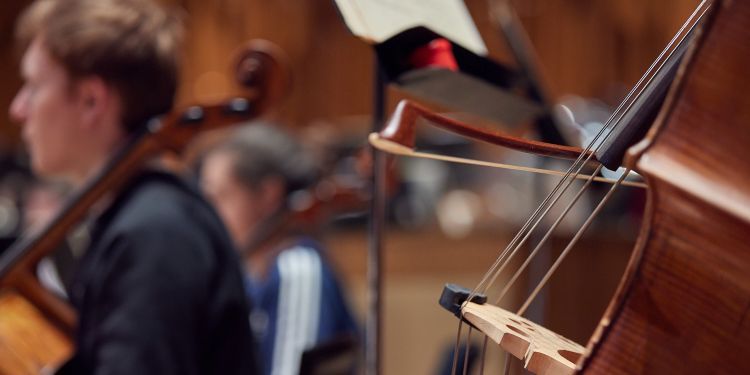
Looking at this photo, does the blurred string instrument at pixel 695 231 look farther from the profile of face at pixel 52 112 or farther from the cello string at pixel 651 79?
the profile of face at pixel 52 112

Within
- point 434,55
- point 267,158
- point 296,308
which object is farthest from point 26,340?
point 267,158

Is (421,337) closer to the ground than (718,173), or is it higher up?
closer to the ground

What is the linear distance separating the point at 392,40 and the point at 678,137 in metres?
0.44

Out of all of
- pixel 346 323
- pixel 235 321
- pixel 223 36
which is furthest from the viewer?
pixel 223 36

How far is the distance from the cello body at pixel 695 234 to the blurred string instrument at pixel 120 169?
0.95 meters

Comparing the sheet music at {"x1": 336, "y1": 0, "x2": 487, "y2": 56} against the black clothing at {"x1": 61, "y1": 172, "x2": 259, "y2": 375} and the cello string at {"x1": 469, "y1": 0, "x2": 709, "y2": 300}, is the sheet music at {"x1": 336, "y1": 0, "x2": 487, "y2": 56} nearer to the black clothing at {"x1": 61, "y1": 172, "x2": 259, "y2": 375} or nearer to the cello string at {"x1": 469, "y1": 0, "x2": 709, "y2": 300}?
the cello string at {"x1": 469, "y1": 0, "x2": 709, "y2": 300}

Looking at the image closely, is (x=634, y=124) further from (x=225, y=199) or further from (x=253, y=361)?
(x=225, y=199)

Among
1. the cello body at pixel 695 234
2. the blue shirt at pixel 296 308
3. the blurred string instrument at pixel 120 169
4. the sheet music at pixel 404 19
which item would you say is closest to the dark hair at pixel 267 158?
the blue shirt at pixel 296 308

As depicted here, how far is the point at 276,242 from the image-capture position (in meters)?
2.47

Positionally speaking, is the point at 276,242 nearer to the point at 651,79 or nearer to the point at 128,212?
the point at 128,212

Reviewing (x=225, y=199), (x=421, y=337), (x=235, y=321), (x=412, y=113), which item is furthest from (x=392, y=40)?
(x=421, y=337)

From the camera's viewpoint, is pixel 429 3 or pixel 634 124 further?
pixel 429 3

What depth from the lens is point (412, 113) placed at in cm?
63

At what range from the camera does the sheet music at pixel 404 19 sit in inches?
32.9
